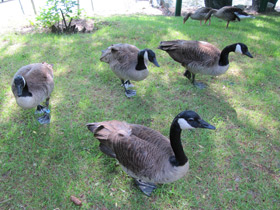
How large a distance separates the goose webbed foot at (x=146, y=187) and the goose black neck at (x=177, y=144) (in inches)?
24.5

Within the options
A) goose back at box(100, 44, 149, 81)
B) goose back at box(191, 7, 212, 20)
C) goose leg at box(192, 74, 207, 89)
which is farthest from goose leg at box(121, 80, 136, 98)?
goose back at box(191, 7, 212, 20)

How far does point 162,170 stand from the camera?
256 centimetres

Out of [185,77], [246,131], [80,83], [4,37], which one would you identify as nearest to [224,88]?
[185,77]

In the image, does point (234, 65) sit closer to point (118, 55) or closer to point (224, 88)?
point (224, 88)

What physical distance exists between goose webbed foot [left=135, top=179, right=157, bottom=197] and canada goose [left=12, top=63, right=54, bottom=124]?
222cm

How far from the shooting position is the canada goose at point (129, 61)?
13.5ft

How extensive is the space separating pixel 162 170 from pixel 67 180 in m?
1.49

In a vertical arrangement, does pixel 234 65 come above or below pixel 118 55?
below

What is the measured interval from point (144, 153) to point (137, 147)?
0.12 m

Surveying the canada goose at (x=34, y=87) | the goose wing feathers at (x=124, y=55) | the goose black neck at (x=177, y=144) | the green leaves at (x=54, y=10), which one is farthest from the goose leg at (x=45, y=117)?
the green leaves at (x=54, y=10)

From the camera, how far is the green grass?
9.30 ft

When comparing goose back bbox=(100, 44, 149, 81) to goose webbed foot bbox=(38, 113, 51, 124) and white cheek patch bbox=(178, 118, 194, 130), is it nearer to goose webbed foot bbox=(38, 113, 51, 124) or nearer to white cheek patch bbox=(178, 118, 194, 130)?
goose webbed foot bbox=(38, 113, 51, 124)

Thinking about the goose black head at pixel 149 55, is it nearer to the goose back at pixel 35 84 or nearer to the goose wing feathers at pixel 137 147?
the goose wing feathers at pixel 137 147

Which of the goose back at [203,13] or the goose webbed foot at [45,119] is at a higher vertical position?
the goose back at [203,13]
